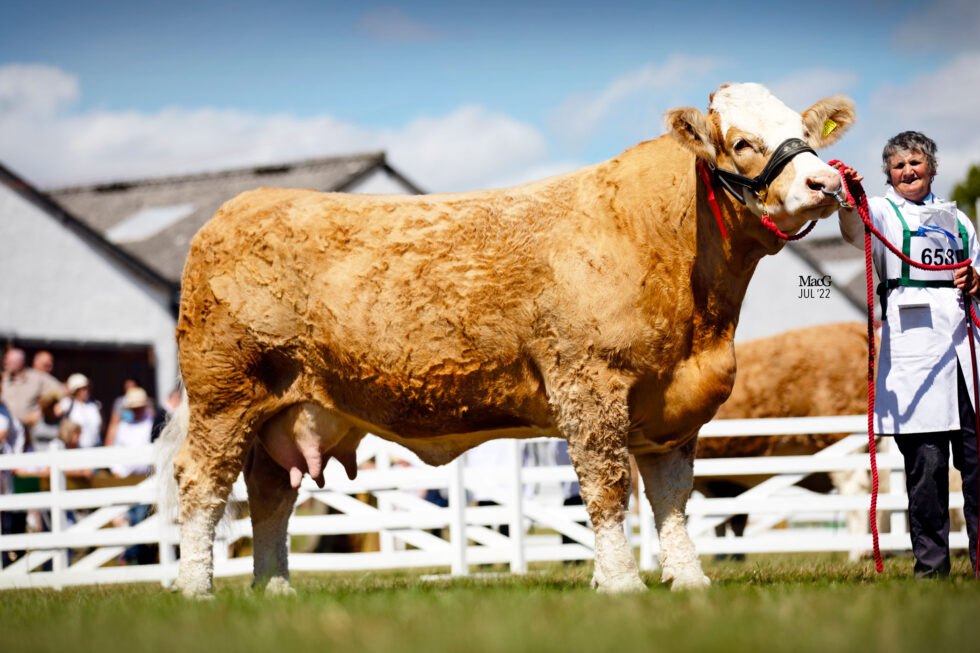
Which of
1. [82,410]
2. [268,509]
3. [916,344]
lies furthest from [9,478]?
[916,344]

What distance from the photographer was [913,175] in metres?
5.65

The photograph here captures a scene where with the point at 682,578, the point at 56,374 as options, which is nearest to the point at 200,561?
the point at 682,578

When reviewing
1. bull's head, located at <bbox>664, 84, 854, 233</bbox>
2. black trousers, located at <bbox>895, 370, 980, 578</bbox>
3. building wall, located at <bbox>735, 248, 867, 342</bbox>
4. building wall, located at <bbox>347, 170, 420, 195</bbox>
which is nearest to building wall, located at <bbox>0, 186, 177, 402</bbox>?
building wall, located at <bbox>347, 170, 420, 195</bbox>

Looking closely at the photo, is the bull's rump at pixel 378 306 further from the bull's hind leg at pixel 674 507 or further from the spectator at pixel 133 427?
the spectator at pixel 133 427

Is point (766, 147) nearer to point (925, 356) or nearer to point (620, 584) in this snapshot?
point (925, 356)

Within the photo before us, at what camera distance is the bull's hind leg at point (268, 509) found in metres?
6.30

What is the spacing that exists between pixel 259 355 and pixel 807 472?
4783 millimetres

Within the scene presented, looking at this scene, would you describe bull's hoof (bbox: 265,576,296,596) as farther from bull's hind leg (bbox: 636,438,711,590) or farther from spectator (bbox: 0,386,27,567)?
spectator (bbox: 0,386,27,567)

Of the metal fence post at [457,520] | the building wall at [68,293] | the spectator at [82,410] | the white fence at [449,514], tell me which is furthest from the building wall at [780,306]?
the metal fence post at [457,520]

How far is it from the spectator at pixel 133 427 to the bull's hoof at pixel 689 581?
317 inches

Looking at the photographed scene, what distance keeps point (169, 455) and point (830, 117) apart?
4268 millimetres

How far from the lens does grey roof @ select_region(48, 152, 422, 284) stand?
2595 centimetres

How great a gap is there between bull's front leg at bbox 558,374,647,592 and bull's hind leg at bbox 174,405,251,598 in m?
1.95

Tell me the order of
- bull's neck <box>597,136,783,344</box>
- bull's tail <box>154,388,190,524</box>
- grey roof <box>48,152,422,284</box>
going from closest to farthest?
bull's neck <box>597,136,783,344</box> → bull's tail <box>154,388,190,524</box> → grey roof <box>48,152,422,284</box>
